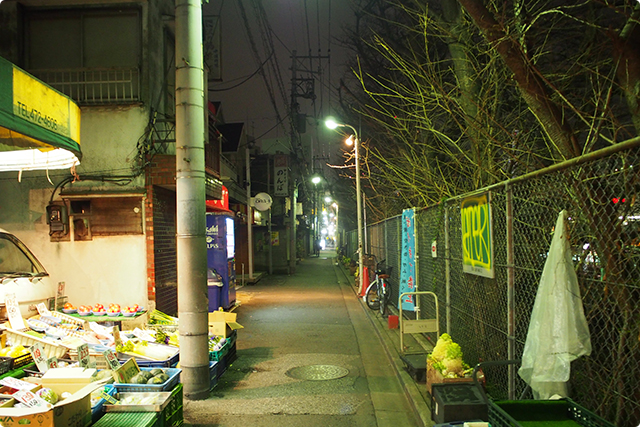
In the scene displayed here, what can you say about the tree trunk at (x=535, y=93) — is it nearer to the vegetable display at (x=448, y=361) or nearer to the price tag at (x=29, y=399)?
the vegetable display at (x=448, y=361)

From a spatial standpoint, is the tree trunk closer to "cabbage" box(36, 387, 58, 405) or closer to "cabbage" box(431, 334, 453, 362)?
"cabbage" box(431, 334, 453, 362)

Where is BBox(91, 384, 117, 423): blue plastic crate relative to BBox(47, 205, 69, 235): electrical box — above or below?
below

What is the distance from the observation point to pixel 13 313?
6160mm

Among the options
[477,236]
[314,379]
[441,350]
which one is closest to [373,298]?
[314,379]

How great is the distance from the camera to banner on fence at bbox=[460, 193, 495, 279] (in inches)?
202

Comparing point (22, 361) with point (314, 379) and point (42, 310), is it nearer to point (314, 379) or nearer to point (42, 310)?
point (42, 310)

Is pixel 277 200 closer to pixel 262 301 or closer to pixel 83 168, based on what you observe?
pixel 262 301

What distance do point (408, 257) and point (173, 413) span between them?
632cm

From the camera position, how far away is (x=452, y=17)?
25.1 feet

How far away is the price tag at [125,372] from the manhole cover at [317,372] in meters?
2.64

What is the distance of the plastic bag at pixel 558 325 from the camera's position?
323 centimetres

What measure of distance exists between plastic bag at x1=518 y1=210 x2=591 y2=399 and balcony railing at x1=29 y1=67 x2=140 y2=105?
8495 millimetres

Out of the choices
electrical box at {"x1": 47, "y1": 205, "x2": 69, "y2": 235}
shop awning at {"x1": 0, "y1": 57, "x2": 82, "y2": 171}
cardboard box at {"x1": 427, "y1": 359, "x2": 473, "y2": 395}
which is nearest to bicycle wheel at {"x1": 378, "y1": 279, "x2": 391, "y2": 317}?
cardboard box at {"x1": 427, "y1": 359, "x2": 473, "y2": 395}

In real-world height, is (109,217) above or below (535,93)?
below
